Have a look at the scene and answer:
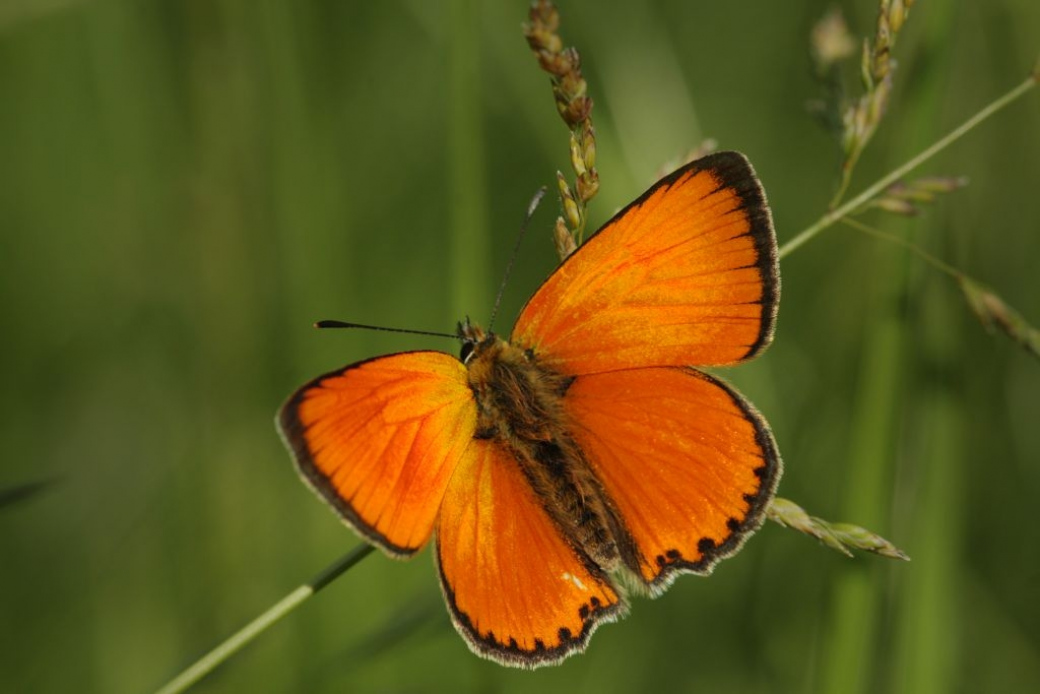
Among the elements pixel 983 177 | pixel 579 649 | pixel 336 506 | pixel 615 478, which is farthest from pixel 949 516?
pixel 983 177

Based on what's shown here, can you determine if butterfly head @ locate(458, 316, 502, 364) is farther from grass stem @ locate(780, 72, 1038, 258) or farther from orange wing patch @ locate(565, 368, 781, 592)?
grass stem @ locate(780, 72, 1038, 258)

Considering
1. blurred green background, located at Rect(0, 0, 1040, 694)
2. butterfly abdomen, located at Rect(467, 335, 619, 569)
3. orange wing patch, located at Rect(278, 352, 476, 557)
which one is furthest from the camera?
blurred green background, located at Rect(0, 0, 1040, 694)

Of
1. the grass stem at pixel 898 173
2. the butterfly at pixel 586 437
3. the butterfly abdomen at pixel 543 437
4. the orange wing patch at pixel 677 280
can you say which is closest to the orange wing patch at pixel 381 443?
the butterfly at pixel 586 437

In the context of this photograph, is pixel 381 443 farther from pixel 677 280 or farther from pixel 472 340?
pixel 677 280

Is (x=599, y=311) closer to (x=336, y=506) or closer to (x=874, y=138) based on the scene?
(x=336, y=506)

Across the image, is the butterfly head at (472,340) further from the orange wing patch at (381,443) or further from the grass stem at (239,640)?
the grass stem at (239,640)

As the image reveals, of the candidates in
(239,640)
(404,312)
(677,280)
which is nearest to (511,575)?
(239,640)

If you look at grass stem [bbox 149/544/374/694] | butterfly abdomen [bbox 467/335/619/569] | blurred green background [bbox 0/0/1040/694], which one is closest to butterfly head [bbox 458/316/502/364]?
butterfly abdomen [bbox 467/335/619/569]
